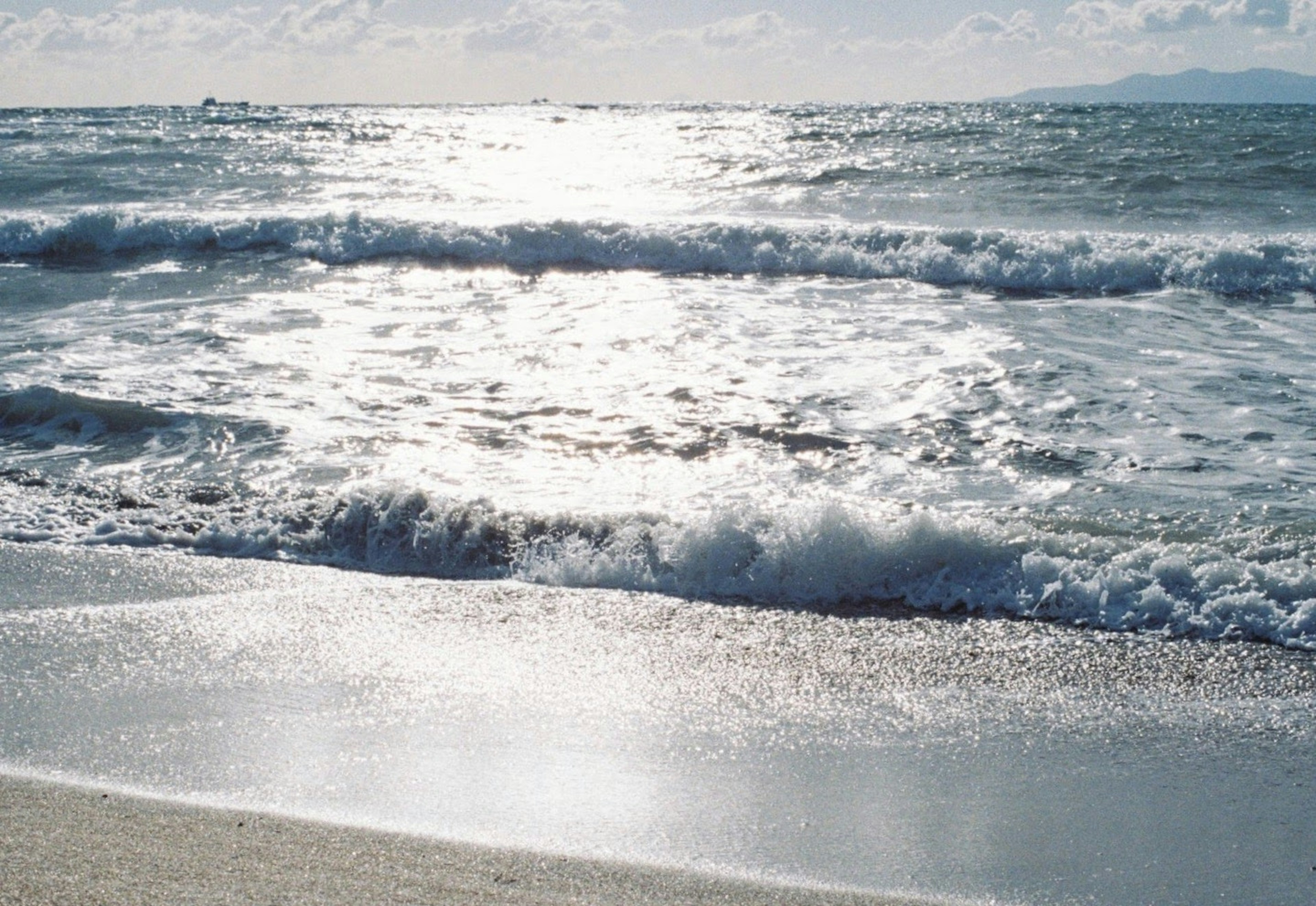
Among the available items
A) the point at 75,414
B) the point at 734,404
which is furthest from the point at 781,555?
the point at 75,414

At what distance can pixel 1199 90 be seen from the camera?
15612 cm

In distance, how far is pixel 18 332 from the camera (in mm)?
9977

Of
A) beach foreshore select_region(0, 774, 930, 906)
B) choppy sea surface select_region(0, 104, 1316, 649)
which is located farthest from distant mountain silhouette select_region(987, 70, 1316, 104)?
beach foreshore select_region(0, 774, 930, 906)

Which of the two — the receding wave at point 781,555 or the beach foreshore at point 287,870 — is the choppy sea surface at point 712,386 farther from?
the beach foreshore at point 287,870

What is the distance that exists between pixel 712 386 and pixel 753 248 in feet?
22.6

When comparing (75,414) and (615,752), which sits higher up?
(75,414)

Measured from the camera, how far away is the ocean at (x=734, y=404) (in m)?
4.93

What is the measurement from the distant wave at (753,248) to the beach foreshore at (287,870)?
11.2m

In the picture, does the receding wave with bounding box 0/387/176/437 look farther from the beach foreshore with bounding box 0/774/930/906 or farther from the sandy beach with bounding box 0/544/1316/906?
the beach foreshore with bounding box 0/774/930/906

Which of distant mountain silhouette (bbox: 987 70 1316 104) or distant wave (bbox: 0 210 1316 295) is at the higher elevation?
distant mountain silhouette (bbox: 987 70 1316 104)

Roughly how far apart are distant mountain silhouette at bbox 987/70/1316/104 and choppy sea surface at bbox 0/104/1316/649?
119201mm

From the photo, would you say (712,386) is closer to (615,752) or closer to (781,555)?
(781,555)

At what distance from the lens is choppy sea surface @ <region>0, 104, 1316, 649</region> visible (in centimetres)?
514

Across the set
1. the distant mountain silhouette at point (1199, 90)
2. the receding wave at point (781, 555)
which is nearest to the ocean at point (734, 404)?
the receding wave at point (781, 555)
